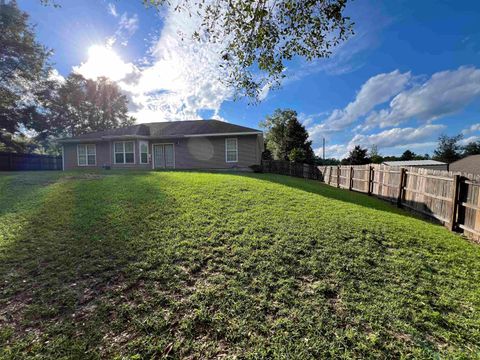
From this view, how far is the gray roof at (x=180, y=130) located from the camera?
53.2 feet

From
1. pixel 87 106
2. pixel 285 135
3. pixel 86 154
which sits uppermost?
pixel 87 106

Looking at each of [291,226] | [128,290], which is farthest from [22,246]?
[291,226]

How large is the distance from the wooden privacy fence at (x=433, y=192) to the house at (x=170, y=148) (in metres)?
7.98

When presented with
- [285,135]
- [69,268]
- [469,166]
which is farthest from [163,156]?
[469,166]

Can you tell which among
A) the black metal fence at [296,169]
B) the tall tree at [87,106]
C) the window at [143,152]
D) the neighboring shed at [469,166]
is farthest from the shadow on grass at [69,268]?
the tall tree at [87,106]

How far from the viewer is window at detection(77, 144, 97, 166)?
1789cm

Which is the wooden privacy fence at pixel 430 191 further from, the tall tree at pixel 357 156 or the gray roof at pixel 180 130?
the tall tree at pixel 357 156

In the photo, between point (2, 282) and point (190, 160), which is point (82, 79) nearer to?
point (190, 160)

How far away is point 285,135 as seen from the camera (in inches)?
1455

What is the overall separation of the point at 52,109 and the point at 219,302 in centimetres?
3856

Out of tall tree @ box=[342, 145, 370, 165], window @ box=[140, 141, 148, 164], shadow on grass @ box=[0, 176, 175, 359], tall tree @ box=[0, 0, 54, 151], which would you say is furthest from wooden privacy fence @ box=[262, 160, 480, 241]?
tall tree @ box=[0, 0, 54, 151]

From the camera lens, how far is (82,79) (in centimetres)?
3284

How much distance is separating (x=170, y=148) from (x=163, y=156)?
2.67 ft

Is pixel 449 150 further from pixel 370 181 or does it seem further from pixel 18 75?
pixel 18 75
